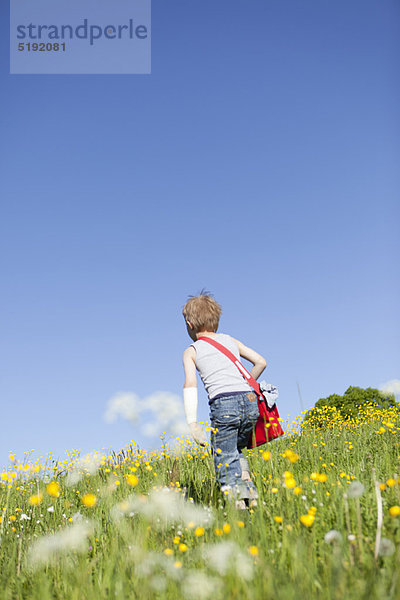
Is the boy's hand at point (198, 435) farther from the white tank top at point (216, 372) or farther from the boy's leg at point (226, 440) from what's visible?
the white tank top at point (216, 372)

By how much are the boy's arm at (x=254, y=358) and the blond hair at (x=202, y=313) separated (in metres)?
0.34

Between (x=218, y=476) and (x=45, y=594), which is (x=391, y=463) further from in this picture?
(x=45, y=594)

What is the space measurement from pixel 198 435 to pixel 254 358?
126cm

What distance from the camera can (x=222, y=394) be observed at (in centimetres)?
461

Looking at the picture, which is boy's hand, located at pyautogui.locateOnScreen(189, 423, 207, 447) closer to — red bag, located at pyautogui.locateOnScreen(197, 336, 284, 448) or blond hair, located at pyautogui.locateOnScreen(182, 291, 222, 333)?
red bag, located at pyautogui.locateOnScreen(197, 336, 284, 448)

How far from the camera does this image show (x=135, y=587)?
2.31 m

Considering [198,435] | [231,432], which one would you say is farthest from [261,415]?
[198,435]

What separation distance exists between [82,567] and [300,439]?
570cm

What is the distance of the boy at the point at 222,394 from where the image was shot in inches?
171

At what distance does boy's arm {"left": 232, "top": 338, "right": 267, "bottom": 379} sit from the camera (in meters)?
5.13

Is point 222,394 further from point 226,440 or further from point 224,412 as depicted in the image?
point 226,440

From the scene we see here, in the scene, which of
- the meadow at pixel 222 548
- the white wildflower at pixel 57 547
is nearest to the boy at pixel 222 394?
the meadow at pixel 222 548

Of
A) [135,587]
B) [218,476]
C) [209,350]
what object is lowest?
[135,587]

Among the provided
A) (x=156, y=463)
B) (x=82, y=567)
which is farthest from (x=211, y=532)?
(x=156, y=463)
